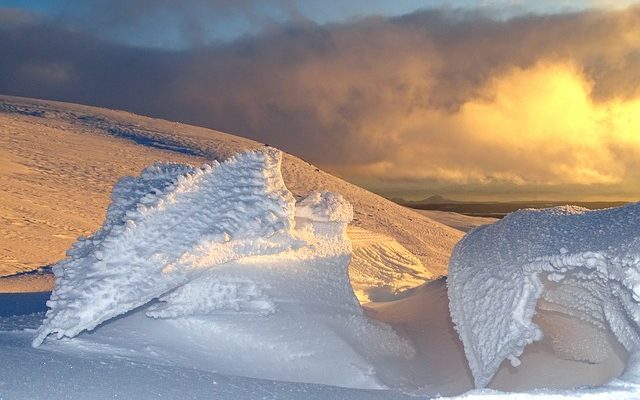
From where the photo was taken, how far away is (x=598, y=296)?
4059mm

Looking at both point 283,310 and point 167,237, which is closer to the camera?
point 167,237

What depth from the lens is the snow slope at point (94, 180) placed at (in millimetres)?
10586

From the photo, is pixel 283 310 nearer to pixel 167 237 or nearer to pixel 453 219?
pixel 167 237

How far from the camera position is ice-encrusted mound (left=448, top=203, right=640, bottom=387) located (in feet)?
12.4

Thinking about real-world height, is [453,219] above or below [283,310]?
above

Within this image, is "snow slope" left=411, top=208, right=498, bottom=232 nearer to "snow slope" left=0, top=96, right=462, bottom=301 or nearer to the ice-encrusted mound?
"snow slope" left=0, top=96, right=462, bottom=301

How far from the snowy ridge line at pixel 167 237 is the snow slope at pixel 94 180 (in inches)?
144

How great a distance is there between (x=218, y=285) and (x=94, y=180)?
1203 centimetres

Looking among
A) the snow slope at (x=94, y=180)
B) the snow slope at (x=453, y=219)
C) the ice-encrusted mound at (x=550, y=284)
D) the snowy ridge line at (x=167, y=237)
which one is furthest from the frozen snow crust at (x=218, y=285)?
the snow slope at (x=453, y=219)

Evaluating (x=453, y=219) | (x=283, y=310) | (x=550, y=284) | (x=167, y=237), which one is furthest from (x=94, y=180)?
(x=453, y=219)

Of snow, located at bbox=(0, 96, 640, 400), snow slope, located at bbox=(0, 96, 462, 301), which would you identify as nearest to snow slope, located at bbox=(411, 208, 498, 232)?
snow slope, located at bbox=(0, 96, 462, 301)

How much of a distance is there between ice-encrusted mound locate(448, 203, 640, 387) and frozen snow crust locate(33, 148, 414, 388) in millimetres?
787

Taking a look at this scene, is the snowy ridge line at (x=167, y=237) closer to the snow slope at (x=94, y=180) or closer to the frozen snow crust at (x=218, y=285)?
the frozen snow crust at (x=218, y=285)

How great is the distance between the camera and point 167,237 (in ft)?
14.6
